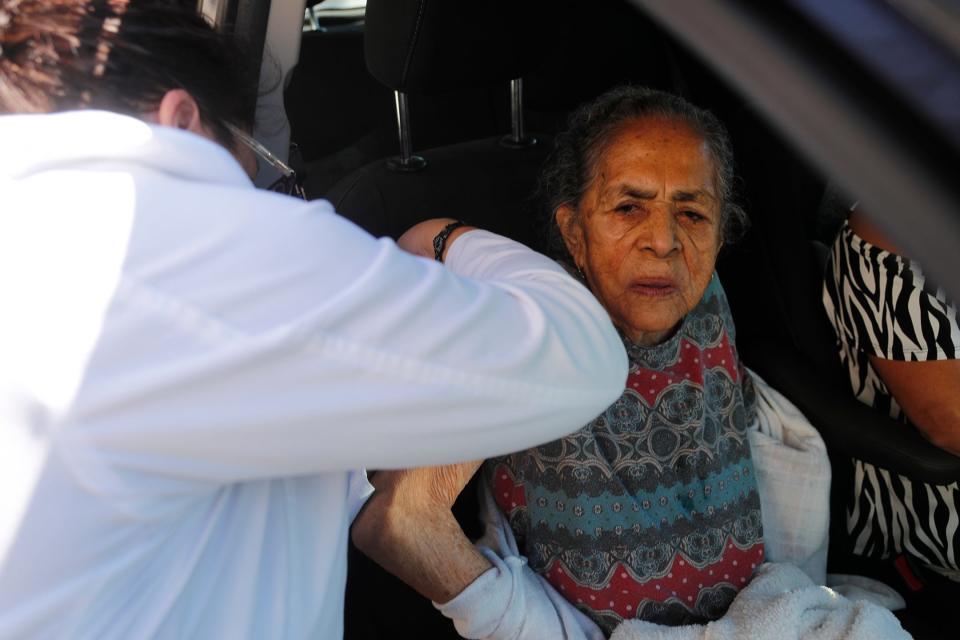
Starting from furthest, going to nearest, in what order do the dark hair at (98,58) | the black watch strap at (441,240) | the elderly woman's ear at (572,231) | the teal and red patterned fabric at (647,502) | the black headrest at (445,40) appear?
the elderly woman's ear at (572,231)
the black headrest at (445,40)
the teal and red patterned fabric at (647,502)
the black watch strap at (441,240)
the dark hair at (98,58)

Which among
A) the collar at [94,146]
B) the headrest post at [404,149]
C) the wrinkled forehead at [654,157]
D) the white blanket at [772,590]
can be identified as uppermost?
the collar at [94,146]

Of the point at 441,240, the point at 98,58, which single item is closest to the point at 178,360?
the point at 98,58

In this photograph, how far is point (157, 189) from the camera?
2.52 ft

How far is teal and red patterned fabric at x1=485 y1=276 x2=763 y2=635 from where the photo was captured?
1.70m

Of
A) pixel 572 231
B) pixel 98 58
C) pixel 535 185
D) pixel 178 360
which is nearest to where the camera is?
pixel 178 360

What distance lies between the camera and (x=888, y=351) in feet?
6.27

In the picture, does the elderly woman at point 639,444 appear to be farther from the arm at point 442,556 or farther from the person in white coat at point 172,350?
the person in white coat at point 172,350

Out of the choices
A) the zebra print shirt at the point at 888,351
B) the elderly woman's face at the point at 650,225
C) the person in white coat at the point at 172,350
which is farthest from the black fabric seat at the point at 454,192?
the person in white coat at the point at 172,350

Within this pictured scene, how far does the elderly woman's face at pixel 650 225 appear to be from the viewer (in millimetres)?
1818

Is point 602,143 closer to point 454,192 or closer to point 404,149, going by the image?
point 454,192

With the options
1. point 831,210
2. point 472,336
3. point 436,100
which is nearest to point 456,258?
point 472,336

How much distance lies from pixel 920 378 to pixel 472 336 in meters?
1.36

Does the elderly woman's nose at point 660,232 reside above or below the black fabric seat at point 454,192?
above

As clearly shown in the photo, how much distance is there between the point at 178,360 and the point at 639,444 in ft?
3.85
